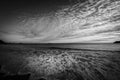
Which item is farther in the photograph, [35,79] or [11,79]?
[35,79]

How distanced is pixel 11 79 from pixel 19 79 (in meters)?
0.79

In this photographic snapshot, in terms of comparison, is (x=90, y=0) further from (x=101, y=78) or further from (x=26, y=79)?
(x=26, y=79)

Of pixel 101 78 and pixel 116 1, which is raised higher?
pixel 116 1

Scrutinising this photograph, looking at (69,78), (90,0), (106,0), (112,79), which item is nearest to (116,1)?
(106,0)

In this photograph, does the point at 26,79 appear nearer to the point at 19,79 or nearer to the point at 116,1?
the point at 19,79

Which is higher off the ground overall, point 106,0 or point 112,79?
point 106,0

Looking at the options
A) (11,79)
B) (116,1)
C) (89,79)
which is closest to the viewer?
(11,79)

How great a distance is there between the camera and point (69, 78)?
6.95 m

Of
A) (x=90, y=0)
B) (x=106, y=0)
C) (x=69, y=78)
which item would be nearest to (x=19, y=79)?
(x=69, y=78)

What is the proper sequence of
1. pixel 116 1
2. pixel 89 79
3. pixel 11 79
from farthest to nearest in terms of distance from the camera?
1. pixel 116 1
2. pixel 89 79
3. pixel 11 79

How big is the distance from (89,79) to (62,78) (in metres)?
3.05

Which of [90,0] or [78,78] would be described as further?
[90,0]

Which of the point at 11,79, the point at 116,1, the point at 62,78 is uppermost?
the point at 116,1

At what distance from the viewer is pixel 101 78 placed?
675 cm
